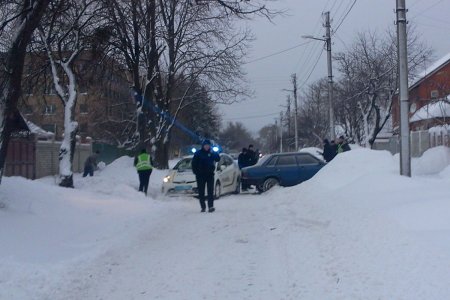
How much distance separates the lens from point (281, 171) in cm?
2330

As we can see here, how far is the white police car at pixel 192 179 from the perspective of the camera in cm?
2081

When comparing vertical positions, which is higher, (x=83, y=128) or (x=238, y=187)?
(x=83, y=128)

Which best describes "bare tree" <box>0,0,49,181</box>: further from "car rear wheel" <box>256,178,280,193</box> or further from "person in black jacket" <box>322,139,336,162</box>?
"person in black jacket" <box>322,139,336,162</box>

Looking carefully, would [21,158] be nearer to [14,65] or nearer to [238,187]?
[238,187]

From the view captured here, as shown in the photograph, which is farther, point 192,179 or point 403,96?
point 192,179

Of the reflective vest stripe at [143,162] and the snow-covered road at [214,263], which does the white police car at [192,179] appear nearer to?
the reflective vest stripe at [143,162]

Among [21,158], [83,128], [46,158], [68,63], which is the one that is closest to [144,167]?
[68,63]

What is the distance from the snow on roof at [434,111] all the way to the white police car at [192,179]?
9738 millimetres

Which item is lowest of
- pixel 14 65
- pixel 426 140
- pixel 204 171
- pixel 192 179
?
pixel 192 179

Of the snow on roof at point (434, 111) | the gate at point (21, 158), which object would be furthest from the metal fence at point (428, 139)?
the gate at point (21, 158)

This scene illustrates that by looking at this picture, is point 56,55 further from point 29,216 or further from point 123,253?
point 123,253

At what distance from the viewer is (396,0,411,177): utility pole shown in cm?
1516

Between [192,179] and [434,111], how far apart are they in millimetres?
19403

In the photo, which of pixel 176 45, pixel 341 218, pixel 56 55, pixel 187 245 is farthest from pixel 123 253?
pixel 176 45
